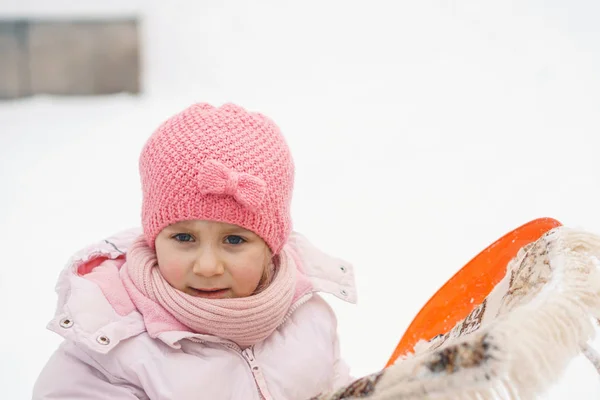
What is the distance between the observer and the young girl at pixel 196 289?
86cm

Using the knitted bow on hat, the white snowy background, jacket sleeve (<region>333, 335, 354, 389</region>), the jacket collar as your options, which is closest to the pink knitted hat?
the knitted bow on hat

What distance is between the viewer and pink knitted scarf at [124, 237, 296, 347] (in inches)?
35.0

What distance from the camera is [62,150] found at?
7.82ft

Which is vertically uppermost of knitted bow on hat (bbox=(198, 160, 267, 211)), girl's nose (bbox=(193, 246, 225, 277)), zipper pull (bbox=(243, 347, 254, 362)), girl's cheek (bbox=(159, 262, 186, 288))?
knitted bow on hat (bbox=(198, 160, 267, 211))

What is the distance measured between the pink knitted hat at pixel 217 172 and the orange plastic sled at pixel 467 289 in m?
0.31

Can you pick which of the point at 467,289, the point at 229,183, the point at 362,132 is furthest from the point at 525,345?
the point at 362,132

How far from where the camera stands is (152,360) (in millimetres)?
880

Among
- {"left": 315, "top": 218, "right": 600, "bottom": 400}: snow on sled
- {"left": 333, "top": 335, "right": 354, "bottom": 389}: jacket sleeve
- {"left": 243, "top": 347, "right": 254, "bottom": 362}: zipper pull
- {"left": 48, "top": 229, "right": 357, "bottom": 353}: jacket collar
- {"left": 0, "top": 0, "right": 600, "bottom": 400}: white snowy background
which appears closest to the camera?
{"left": 315, "top": 218, "right": 600, "bottom": 400}: snow on sled

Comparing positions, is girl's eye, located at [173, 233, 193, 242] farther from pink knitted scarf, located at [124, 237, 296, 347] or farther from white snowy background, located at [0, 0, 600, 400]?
white snowy background, located at [0, 0, 600, 400]

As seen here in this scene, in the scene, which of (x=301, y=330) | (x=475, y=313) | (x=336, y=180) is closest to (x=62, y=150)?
(x=336, y=180)

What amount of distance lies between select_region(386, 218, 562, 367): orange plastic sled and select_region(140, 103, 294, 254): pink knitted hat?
0.31 metres

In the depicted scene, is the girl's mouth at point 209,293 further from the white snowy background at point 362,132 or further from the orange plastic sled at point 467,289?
the white snowy background at point 362,132

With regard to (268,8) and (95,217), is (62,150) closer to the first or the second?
(95,217)

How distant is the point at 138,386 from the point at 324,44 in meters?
2.10
